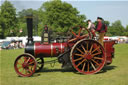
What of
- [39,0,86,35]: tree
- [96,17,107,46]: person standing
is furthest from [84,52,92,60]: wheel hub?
[39,0,86,35]: tree

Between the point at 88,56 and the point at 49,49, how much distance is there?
1.59 m

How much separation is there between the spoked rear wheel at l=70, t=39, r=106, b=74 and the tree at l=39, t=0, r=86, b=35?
3820 cm

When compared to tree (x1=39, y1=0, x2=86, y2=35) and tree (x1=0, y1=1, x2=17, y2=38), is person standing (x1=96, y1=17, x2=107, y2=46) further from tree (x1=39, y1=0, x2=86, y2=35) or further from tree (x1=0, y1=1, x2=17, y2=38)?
tree (x1=0, y1=1, x2=17, y2=38)

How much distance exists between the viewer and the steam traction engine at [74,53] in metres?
7.19

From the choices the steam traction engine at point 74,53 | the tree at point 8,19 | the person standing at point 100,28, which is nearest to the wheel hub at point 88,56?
the steam traction engine at point 74,53

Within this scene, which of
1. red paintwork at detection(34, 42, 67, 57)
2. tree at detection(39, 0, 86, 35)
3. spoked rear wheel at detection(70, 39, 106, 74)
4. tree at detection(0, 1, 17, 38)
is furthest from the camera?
tree at detection(0, 1, 17, 38)

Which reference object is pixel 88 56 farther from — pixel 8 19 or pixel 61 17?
pixel 8 19

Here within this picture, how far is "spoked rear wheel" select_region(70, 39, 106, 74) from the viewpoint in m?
7.15

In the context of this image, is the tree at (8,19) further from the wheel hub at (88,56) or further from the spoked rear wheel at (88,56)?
the wheel hub at (88,56)

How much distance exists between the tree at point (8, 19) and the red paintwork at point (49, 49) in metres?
48.5

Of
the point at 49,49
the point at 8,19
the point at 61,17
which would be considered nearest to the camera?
the point at 49,49

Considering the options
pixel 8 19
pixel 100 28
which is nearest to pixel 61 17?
pixel 8 19

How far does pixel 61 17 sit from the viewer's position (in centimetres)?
4725

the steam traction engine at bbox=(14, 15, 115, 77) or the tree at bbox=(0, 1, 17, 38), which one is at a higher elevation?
the tree at bbox=(0, 1, 17, 38)
